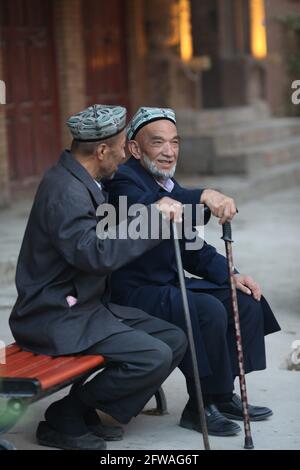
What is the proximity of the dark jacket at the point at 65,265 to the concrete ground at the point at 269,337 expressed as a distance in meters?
0.55


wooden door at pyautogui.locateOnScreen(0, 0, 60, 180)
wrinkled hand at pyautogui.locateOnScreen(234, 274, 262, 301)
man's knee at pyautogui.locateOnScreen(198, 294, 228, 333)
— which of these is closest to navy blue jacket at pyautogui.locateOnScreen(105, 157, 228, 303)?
wrinkled hand at pyautogui.locateOnScreen(234, 274, 262, 301)

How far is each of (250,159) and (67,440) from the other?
822cm

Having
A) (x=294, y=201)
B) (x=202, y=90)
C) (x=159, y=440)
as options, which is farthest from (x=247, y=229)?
(x=159, y=440)

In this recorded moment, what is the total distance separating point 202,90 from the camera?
→ 1361 centimetres

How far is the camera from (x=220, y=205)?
175 inches

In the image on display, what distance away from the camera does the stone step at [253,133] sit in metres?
12.5

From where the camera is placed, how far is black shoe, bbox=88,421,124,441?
15.0ft

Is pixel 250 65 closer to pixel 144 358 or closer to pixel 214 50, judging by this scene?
pixel 214 50

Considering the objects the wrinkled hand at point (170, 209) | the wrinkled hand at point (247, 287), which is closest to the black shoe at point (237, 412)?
the wrinkled hand at point (247, 287)

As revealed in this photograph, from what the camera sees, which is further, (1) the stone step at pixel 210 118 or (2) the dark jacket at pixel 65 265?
(1) the stone step at pixel 210 118

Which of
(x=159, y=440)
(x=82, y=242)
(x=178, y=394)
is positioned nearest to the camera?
(x=82, y=242)

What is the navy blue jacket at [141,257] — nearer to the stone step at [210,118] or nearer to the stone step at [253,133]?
the stone step at [253,133]
